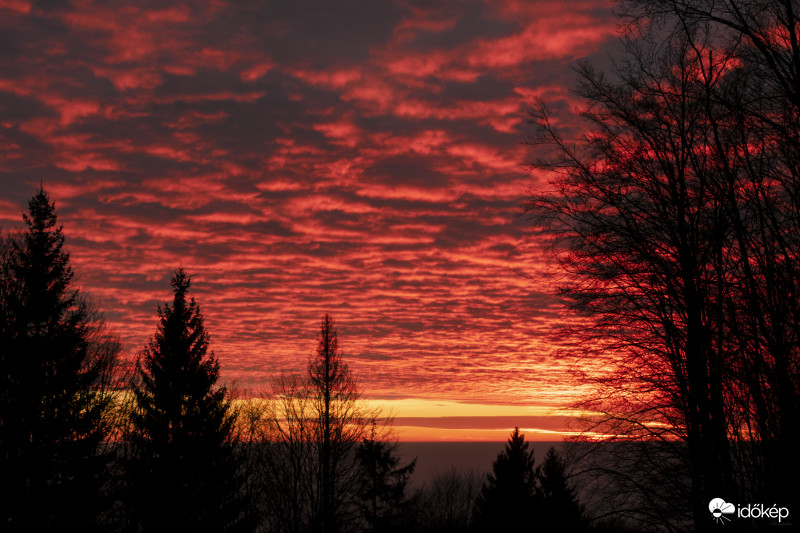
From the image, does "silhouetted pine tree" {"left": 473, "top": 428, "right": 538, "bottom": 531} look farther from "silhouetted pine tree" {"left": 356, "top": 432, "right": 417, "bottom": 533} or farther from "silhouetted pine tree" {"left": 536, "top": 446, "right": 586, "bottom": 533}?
"silhouetted pine tree" {"left": 356, "top": 432, "right": 417, "bottom": 533}

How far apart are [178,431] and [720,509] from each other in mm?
25864

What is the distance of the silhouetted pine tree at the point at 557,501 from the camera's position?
9890 millimetres

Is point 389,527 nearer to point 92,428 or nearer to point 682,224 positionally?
point 92,428

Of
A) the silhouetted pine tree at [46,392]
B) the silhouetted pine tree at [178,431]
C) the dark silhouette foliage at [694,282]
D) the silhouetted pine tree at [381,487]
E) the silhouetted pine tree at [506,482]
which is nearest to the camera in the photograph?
the dark silhouette foliage at [694,282]

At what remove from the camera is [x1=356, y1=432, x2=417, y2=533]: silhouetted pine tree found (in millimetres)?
51688

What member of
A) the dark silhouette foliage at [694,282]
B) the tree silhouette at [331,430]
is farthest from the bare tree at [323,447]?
the dark silhouette foliage at [694,282]

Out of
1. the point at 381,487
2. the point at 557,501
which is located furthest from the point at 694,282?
the point at 381,487

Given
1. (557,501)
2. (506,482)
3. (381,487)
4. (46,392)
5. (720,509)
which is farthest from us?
(381,487)

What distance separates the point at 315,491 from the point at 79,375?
64.4 ft

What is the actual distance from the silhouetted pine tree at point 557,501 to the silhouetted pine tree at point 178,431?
16.1 m

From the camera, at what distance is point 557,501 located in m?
39.7

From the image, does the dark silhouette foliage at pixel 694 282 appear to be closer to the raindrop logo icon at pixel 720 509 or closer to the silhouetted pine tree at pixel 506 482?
the raindrop logo icon at pixel 720 509

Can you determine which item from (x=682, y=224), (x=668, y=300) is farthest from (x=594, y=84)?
(x=668, y=300)

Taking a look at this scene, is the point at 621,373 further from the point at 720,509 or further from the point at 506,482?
the point at 506,482
